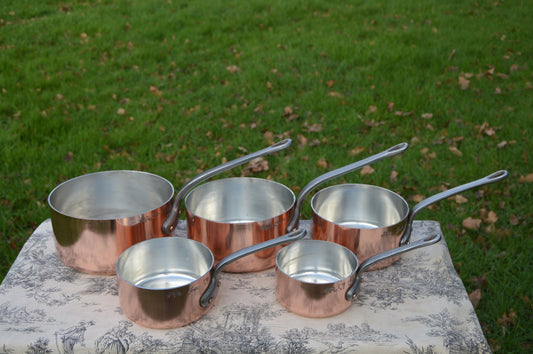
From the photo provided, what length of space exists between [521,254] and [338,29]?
4.07 meters

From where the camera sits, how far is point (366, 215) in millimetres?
1810

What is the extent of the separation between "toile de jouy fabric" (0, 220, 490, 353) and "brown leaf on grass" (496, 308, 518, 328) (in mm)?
1080

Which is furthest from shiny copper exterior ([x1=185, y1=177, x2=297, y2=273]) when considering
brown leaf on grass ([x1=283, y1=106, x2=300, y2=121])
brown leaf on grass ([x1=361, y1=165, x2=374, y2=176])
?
brown leaf on grass ([x1=283, y1=106, x2=300, y2=121])

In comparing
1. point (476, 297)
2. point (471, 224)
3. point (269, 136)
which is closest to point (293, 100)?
point (269, 136)

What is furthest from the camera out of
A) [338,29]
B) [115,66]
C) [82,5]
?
[82,5]

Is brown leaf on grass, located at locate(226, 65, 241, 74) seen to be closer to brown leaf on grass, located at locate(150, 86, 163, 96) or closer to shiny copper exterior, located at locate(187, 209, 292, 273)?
brown leaf on grass, located at locate(150, 86, 163, 96)

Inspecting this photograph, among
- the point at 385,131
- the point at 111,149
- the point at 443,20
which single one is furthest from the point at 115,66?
the point at 443,20

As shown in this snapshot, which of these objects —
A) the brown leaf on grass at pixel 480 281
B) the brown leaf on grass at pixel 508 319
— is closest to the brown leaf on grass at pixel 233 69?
the brown leaf on grass at pixel 480 281

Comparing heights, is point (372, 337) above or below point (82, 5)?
above

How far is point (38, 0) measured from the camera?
7.18m

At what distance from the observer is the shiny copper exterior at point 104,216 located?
57.3 inches

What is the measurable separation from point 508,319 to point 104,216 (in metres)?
1.81

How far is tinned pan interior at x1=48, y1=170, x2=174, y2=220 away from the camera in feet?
5.73

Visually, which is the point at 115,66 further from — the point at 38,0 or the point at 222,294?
the point at 222,294
